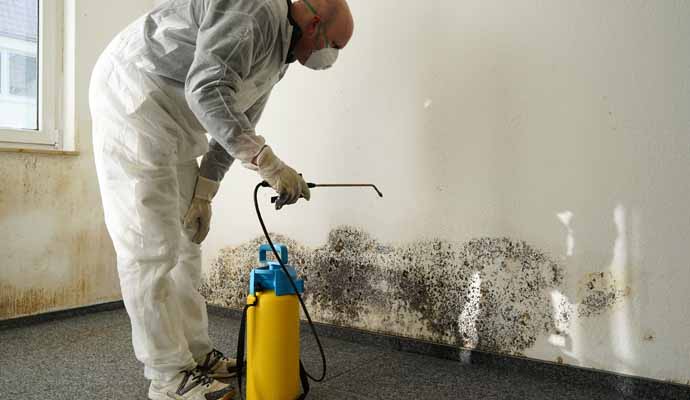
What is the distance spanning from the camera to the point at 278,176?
1258 millimetres

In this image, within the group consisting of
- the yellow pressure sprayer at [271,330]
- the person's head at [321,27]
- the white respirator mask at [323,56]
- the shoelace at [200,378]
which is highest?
the person's head at [321,27]

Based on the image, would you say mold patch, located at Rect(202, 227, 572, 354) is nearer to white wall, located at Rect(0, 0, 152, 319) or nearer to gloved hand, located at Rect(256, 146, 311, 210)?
gloved hand, located at Rect(256, 146, 311, 210)

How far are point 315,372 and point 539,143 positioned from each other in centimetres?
112

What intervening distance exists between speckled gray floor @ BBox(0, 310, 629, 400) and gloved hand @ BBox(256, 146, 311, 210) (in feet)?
2.09

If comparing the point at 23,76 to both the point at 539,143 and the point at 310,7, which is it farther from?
the point at 539,143

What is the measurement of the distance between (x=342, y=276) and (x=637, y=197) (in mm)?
1159

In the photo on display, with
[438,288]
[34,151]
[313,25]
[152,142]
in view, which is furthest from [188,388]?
[34,151]

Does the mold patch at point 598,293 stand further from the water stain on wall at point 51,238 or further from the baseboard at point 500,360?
the water stain on wall at point 51,238

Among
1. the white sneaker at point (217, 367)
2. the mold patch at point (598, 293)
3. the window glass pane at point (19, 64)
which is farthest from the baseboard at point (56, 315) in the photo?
the mold patch at point (598, 293)

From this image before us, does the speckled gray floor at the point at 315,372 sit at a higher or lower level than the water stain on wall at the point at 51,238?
lower

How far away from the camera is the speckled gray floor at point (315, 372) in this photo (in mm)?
1498

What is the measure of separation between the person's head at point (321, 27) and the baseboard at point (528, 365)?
1.15 metres

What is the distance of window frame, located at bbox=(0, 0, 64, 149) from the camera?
7.90ft

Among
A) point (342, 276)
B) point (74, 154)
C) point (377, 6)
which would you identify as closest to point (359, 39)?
point (377, 6)
